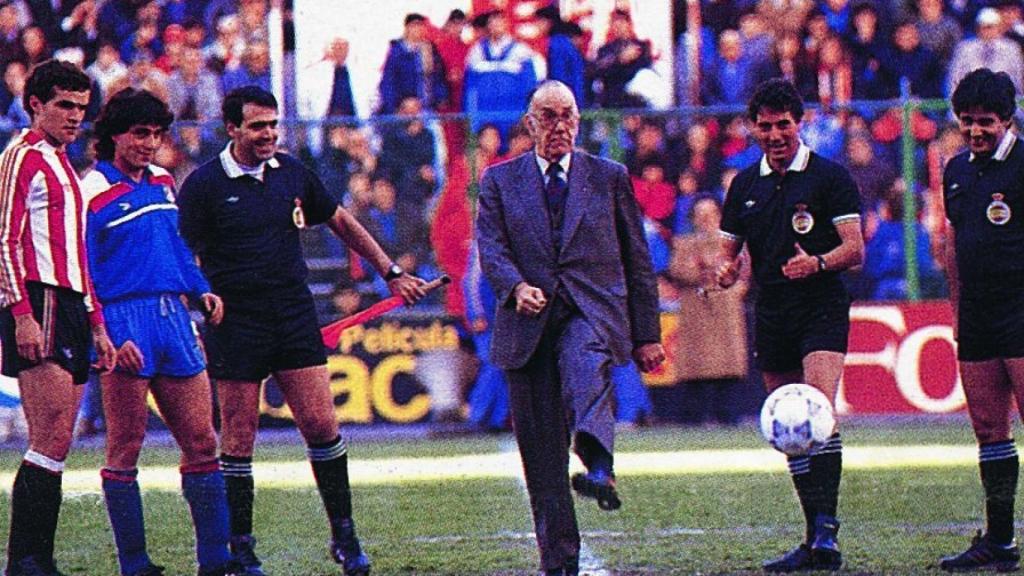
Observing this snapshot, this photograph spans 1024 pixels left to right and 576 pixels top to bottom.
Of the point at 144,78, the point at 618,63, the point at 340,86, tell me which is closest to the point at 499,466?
the point at 340,86

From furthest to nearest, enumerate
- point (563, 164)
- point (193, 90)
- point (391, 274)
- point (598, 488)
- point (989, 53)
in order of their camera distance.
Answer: point (193, 90)
point (989, 53)
point (391, 274)
point (563, 164)
point (598, 488)

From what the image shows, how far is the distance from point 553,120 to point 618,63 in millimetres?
11400

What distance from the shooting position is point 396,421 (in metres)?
18.9

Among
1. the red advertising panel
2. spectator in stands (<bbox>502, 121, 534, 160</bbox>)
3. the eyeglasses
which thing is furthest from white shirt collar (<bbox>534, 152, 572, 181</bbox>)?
the red advertising panel

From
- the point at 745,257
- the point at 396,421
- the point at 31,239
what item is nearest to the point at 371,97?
the point at 396,421

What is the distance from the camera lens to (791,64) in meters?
19.8

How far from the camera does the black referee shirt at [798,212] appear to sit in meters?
9.59

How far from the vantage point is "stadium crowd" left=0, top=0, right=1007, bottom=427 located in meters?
19.0

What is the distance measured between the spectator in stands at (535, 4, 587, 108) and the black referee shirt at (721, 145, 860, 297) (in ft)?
32.2

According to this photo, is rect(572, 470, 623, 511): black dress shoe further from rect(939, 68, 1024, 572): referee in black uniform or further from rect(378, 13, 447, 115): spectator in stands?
rect(378, 13, 447, 115): spectator in stands

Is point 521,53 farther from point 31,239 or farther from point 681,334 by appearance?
point 31,239

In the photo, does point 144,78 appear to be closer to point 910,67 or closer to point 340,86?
point 340,86

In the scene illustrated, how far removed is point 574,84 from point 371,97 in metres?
1.94

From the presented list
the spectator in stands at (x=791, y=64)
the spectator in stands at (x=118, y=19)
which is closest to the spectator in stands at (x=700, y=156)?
the spectator in stands at (x=791, y=64)
